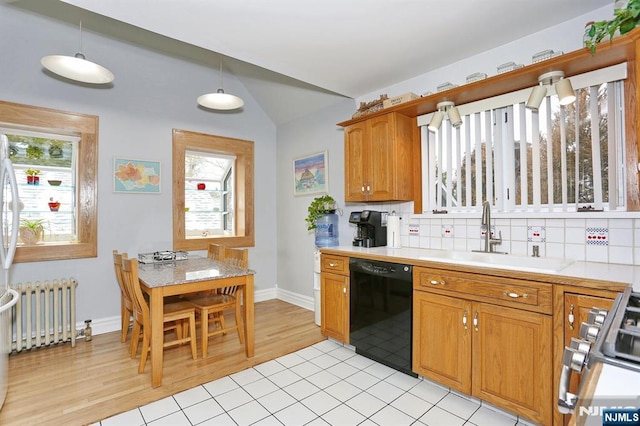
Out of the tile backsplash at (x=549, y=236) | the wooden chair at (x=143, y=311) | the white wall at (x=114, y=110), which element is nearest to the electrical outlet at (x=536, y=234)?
the tile backsplash at (x=549, y=236)

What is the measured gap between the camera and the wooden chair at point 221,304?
2.65 m

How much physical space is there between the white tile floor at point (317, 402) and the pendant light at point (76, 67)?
97.0 inches

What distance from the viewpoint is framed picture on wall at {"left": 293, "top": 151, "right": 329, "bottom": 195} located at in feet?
12.9

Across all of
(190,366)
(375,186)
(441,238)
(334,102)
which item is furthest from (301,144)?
(190,366)

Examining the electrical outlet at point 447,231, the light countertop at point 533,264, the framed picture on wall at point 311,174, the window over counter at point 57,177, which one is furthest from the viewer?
the framed picture on wall at point 311,174

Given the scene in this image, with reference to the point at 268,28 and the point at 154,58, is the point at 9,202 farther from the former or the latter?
the point at 154,58

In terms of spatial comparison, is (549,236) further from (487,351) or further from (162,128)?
(162,128)

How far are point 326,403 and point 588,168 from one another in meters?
2.38

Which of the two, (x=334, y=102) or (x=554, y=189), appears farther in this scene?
(x=334, y=102)

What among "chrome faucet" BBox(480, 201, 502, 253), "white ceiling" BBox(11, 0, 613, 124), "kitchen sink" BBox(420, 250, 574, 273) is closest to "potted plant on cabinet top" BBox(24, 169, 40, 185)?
"white ceiling" BBox(11, 0, 613, 124)

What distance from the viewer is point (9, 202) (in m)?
1.97

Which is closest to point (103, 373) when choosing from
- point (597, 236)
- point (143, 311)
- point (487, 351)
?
point (143, 311)

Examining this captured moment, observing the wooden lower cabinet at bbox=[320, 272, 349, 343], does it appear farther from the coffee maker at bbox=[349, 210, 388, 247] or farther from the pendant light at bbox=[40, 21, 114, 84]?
the pendant light at bbox=[40, 21, 114, 84]

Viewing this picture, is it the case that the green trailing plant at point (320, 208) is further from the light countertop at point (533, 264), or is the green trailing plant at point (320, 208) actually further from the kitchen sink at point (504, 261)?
the kitchen sink at point (504, 261)
